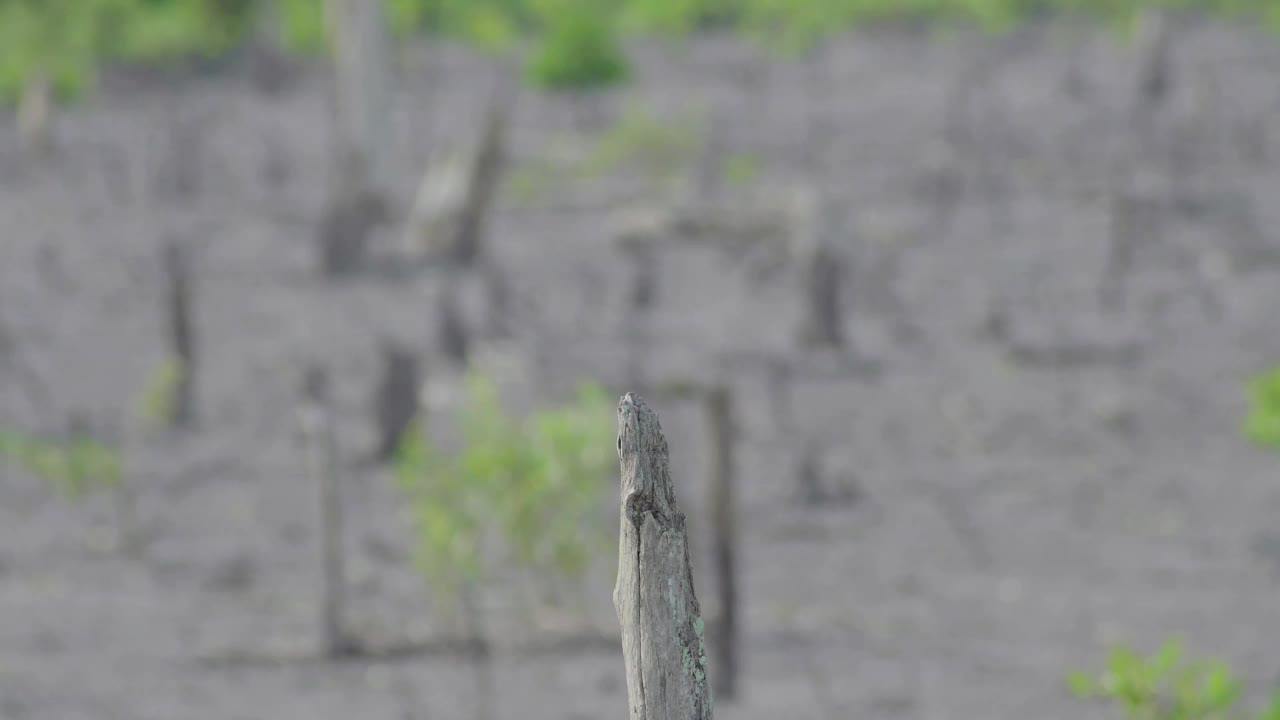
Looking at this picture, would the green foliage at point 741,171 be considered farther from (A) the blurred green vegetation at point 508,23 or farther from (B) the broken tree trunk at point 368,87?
(B) the broken tree trunk at point 368,87

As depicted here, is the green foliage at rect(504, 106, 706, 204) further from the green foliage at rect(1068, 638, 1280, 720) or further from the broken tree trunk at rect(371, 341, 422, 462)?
the green foliage at rect(1068, 638, 1280, 720)

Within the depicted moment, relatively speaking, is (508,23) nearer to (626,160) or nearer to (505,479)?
(626,160)

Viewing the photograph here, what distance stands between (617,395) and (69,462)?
13.0 feet

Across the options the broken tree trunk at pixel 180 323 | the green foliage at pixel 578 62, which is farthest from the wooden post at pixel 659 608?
the green foliage at pixel 578 62

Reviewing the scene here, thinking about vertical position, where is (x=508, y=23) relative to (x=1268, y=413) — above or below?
above

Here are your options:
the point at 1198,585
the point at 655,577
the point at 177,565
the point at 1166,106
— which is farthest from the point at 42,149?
the point at 655,577

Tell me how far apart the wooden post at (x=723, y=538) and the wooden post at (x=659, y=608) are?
17.8 feet

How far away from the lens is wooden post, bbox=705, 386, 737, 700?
7758mm

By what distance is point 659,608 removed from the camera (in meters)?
2.29

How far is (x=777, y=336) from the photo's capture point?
16375 mm

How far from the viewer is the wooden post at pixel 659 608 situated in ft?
7.39

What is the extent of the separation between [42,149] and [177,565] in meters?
22.1

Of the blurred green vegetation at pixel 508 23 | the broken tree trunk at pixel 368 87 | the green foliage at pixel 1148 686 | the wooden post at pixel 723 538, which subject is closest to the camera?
the green foliage at pixel 1148 686

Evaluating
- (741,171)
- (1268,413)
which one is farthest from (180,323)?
(741,171)
